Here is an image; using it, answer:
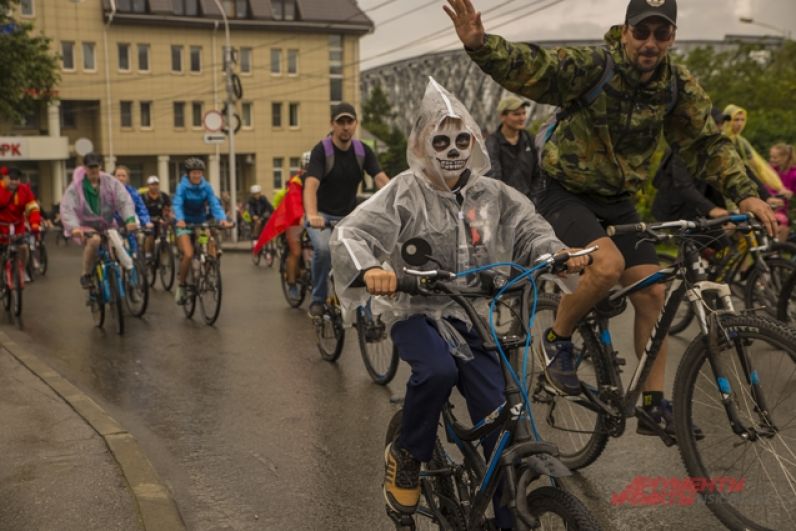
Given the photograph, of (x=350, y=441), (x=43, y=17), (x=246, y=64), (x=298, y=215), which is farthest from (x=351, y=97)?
(x=350, y=441)

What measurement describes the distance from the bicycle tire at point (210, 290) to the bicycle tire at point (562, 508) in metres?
8.39

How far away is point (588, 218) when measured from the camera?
4855 millimetres

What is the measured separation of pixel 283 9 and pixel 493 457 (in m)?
67.3

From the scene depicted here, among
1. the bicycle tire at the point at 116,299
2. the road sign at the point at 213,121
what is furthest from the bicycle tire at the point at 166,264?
the road sign at the point at 213,121

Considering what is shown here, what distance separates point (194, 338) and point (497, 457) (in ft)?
24.1

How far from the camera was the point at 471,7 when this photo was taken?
13.5 feet

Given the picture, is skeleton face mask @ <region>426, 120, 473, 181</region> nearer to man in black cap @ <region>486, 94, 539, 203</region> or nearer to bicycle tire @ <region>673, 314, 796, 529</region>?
bicycle tire @ <region>673, 314, 796, 529</region>

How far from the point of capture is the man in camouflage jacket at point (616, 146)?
14.9ft

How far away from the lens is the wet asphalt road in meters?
4.75

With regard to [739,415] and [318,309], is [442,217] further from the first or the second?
[318,309]

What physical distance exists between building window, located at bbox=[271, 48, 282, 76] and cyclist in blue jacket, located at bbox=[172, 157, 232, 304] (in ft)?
187

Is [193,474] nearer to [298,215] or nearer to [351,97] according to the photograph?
[298,215]

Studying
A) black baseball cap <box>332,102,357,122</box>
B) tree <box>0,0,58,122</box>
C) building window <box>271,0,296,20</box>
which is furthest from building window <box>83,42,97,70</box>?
black baseball cap <box>332,102,357,122</box>

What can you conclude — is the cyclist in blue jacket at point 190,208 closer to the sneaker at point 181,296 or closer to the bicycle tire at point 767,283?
the sneaker at point 181,296
